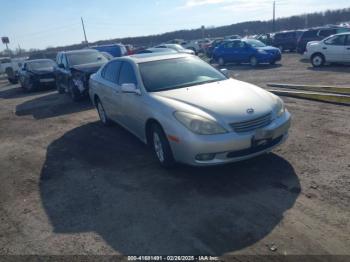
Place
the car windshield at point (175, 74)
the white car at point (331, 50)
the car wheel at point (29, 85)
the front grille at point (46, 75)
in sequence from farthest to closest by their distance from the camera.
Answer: the car wheel at point (29, 85)
the front grille at point (46, 75)
the white car at point (331, 50)
the car windshield at point (175, 74)

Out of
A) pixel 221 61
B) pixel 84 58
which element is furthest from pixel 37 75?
pixel 221 61

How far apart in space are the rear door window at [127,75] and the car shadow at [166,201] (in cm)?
129

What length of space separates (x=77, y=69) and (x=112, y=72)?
17.1 ft

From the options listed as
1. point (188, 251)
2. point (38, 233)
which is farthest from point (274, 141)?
point (38, 233)

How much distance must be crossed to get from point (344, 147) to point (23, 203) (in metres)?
4.95

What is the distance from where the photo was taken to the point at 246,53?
20031mm

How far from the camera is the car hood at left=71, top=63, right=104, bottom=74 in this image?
36.7ft

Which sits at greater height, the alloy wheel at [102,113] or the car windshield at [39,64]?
the car windshield at [39,64]

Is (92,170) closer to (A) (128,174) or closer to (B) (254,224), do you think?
(A) (128,174)

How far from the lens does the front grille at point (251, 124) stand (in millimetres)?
4297

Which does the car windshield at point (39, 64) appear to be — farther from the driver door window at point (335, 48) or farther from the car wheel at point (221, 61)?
the driver door window at point (335, 48)

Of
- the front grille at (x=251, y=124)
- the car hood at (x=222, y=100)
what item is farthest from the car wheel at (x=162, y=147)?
the front grille at (x=251, y=124)

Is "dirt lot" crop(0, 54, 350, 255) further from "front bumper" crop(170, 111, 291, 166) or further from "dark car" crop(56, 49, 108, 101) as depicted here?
→ "dark car" crop(56, 49, 108, 101)

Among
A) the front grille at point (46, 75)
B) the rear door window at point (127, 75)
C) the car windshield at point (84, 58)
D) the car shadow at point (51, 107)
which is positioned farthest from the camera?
the front grille at point (46, 75)
